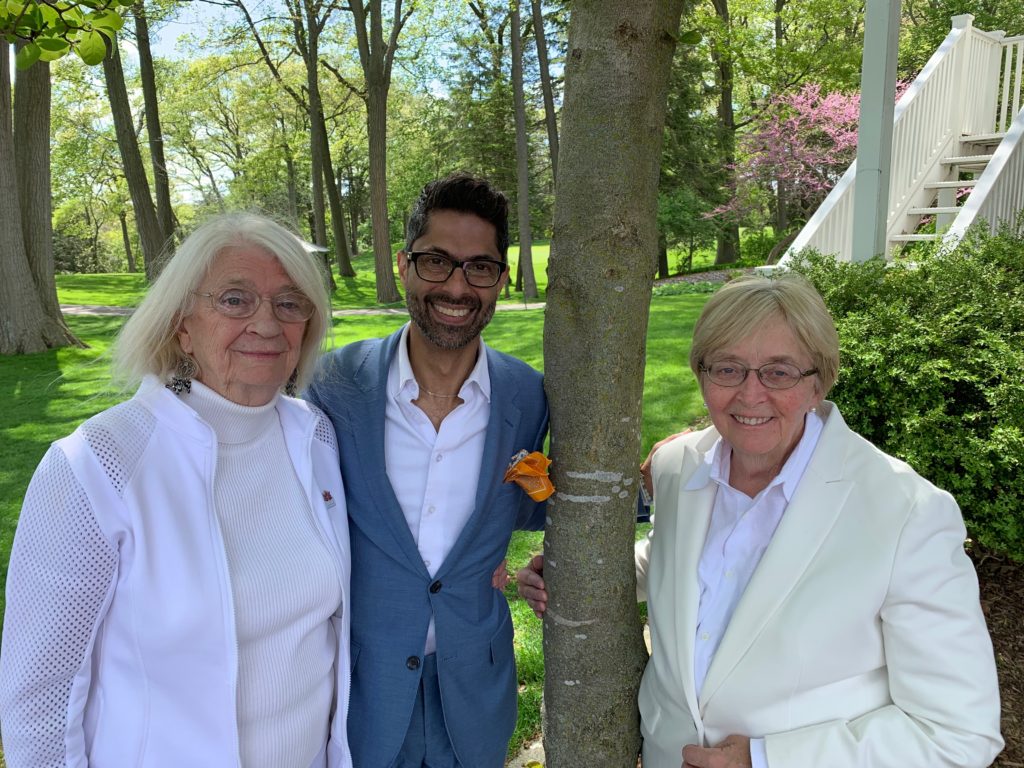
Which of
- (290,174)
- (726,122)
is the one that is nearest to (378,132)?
(726,122)

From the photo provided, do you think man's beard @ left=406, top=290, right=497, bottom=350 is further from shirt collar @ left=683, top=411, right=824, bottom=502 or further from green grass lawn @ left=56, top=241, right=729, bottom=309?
green grass lawn @ left=56, top=241, right=729, bottom=309

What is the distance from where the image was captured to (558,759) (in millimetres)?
1967

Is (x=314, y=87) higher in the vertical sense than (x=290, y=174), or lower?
higher

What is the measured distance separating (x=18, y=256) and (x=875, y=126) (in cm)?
1148

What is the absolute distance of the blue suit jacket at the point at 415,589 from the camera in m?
1.98

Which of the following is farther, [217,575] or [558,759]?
[558,759]

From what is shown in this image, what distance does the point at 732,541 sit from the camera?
188cm

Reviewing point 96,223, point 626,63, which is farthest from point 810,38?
point 96,223

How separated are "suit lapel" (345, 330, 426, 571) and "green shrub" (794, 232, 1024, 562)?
2.69 m

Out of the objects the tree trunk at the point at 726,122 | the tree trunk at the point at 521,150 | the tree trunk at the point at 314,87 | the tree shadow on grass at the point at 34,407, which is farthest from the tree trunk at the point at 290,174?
the tree shadow on grass at the point at 34,407

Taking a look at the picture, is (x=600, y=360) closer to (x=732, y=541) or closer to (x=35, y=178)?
(x=732, y=541)

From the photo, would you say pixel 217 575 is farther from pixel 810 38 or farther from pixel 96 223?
pixel 96 223

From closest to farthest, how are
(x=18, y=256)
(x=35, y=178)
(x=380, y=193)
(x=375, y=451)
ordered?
(x=375, y=451) → (x=18, y=256) → (x=35, y=178) → (x=380, y=193)

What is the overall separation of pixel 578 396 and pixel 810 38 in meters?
20.2
